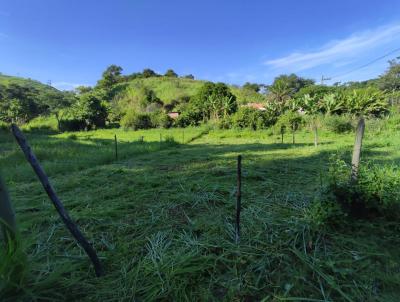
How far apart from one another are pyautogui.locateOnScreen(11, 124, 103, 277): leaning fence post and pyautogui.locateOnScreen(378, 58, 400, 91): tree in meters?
47.4

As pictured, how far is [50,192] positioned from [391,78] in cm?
4875

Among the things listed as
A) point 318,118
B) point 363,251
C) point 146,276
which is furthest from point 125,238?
point 318,118

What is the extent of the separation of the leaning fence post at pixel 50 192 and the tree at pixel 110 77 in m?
50.4

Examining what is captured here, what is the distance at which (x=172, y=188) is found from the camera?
4.14 metres

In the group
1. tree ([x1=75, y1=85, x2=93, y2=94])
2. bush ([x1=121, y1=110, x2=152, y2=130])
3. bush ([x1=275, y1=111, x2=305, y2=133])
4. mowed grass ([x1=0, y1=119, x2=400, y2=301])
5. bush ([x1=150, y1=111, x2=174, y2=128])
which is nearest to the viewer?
mowed grass ([x1=0, y1=119, x2=400, y2=301])

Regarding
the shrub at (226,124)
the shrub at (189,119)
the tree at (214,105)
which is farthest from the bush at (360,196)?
the shrub at (189,119)

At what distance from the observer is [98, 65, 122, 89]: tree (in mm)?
49531

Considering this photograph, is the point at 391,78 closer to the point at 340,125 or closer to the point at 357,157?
the point at 340,125

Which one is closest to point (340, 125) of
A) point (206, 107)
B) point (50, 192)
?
point (206, 107)

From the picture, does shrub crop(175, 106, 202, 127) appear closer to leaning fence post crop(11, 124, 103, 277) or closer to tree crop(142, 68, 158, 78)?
leaning fence post crop(11, 124, 103, 277)

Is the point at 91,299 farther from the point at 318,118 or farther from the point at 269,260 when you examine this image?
the point at 318,118

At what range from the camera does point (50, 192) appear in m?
1.72

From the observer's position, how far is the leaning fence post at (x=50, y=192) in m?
1.60

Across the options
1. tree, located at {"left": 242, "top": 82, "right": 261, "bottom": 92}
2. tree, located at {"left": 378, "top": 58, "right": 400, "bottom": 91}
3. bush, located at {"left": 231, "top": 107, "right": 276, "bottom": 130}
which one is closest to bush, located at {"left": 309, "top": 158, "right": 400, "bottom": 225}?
bush, located at {"left": 231, "top": 107, "right": 276, "bottom": 130}
